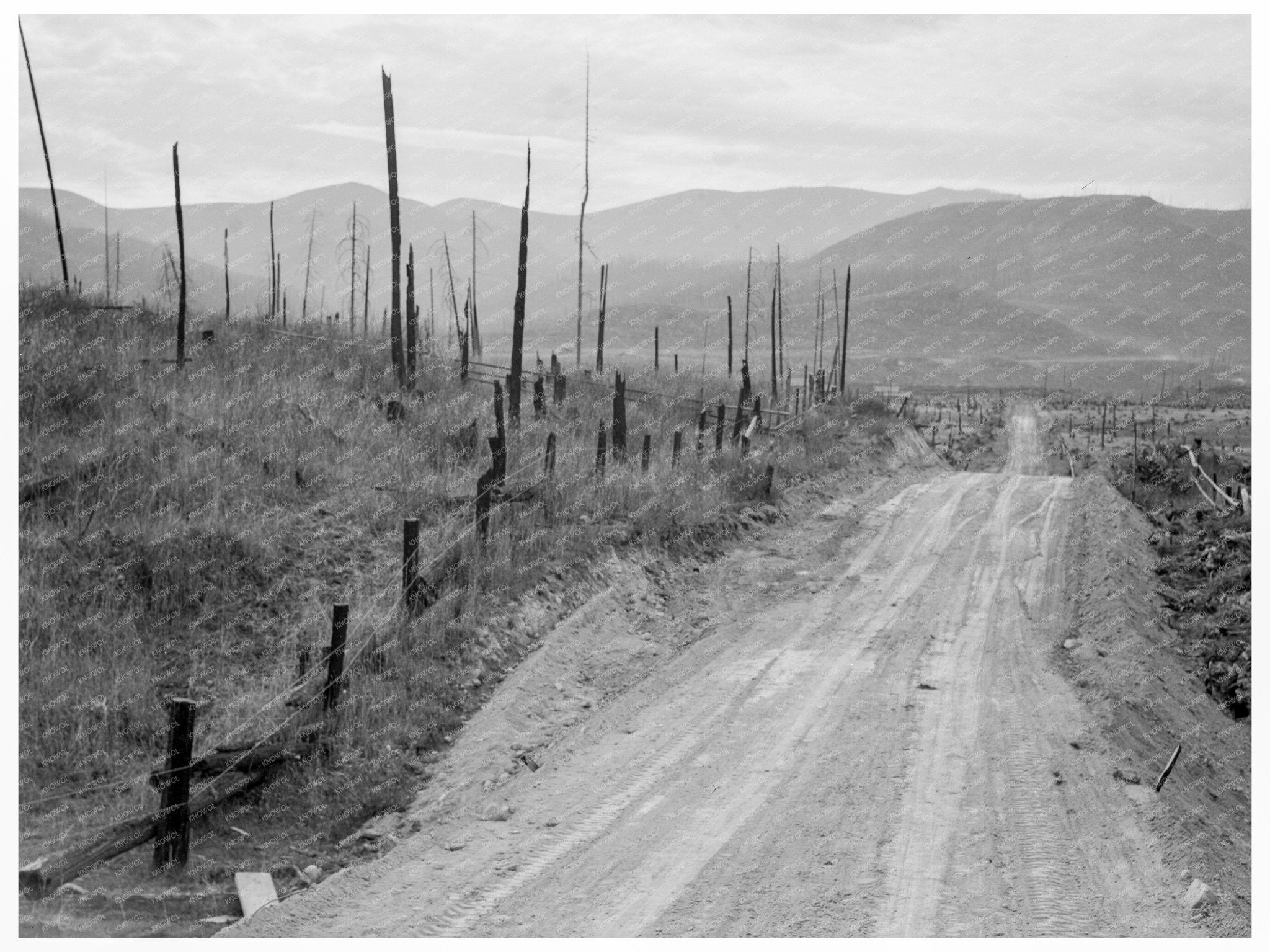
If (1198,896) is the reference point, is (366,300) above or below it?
above

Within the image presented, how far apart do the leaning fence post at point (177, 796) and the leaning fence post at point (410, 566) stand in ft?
12.6

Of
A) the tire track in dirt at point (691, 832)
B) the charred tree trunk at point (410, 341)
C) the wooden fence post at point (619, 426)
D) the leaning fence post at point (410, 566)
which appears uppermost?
the charred tree trunk at point (410, 341)

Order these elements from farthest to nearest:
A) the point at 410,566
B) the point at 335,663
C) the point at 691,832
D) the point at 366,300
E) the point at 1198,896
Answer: the point at 366,300, the point at 410,566, the point at 335,663, the point at 691,832, the point at 1198,896

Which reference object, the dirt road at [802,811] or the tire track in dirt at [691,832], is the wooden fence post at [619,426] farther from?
the tire track in dirt at [691,832]

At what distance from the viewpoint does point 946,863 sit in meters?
7.24

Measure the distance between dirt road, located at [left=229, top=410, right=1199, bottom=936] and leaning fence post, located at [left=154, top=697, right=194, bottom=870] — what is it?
3.35 feet

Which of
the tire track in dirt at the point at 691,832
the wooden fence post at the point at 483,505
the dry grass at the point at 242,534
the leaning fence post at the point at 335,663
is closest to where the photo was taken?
the tire track in dirt at the point at 691,832

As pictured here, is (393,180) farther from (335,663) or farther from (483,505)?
(335,663)

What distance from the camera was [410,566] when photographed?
11180 millimetres

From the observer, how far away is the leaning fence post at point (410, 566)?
10.9m

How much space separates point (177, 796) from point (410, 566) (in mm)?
4198

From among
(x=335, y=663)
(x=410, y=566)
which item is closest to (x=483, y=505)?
(x=410, y=566)

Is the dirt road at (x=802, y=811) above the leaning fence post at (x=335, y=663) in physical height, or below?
below

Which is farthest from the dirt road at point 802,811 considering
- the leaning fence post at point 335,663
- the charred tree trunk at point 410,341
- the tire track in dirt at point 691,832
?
the charred tree trunk at point 410,341
